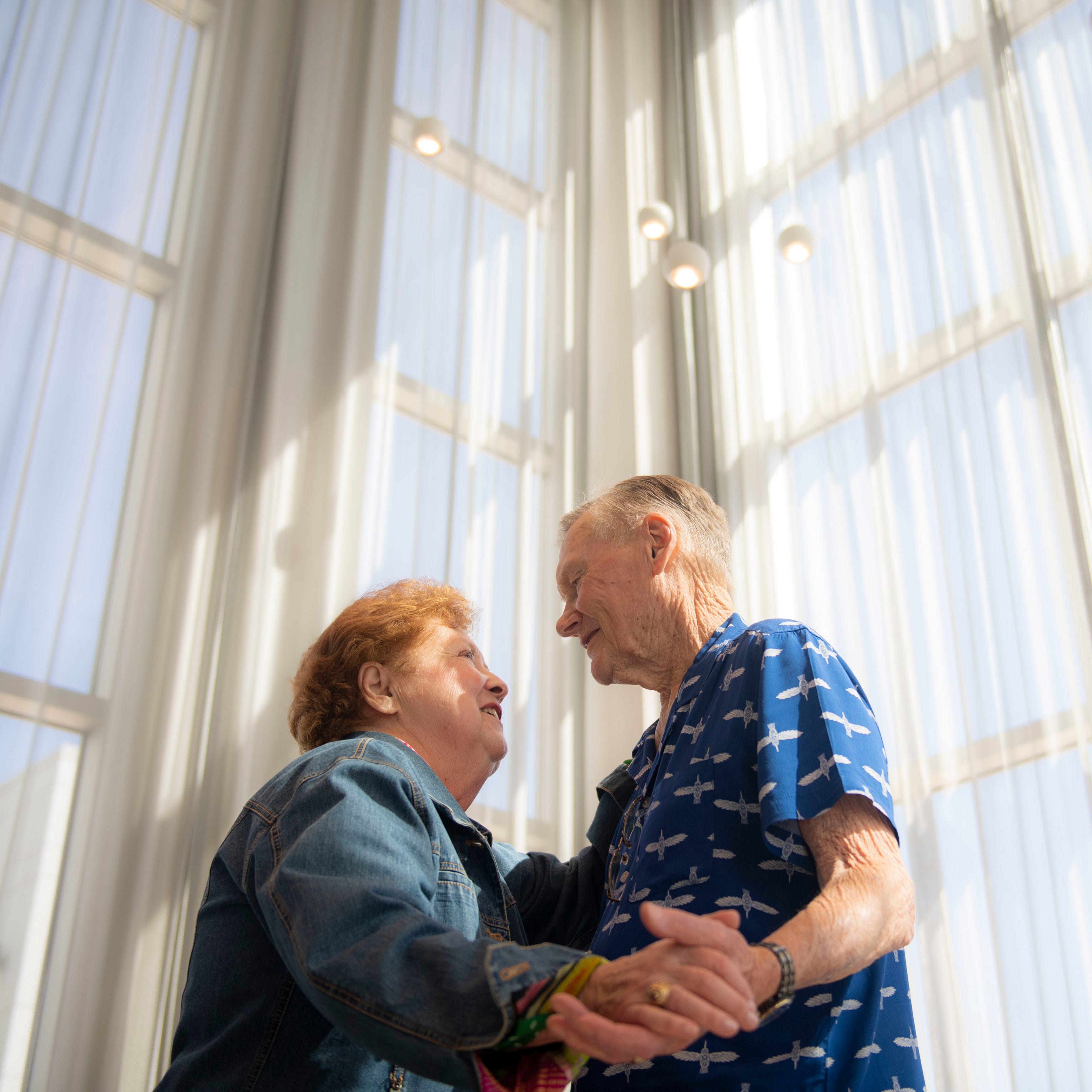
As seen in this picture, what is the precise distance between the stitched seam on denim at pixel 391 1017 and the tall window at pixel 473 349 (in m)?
2.20

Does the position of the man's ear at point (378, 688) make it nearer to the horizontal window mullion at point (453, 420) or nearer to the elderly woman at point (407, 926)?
the elderly woman at point (407, 926)

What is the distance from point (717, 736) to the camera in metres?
1.88

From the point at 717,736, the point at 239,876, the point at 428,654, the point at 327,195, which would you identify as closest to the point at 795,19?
the point at 327,195

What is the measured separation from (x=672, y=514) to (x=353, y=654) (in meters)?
0.74

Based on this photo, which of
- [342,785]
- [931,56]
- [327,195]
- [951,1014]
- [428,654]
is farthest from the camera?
[931,56]

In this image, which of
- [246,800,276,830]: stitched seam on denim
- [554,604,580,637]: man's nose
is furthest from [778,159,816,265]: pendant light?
[246,800,276,830]: stitched seam on denim

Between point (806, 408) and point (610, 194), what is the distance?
1506 millimetres

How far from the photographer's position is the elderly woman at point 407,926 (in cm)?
132

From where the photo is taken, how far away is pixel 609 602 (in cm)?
244

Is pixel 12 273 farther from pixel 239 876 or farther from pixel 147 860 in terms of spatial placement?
pixel 239 876

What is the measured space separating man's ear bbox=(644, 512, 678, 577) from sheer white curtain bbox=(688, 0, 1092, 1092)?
1530 millimetres

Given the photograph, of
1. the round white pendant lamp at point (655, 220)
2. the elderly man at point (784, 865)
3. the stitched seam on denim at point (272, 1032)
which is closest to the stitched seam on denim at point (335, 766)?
the stitched seam on denim at point (272, 1032)

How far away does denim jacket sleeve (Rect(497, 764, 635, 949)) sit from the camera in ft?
7.72

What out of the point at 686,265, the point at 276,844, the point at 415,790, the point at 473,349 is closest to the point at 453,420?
the point at 473,349
